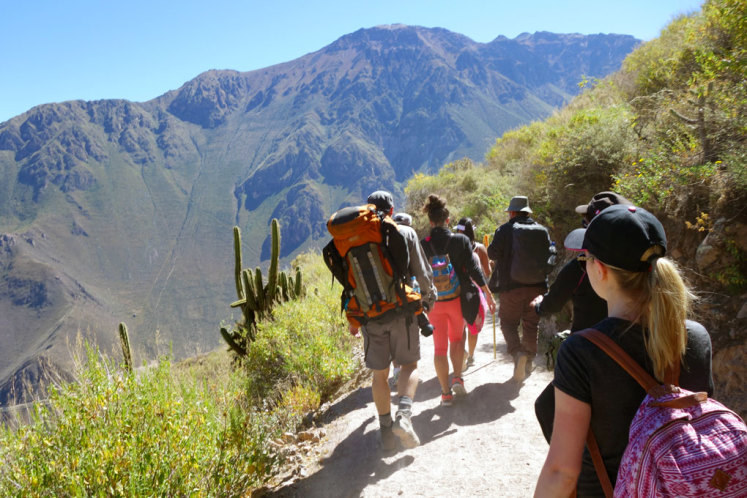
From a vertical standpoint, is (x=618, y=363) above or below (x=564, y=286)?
above

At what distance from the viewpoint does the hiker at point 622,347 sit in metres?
1.30

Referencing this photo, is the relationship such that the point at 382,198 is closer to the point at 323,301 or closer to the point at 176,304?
the point at 323,301

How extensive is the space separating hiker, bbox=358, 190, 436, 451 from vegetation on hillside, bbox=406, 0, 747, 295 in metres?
3.04

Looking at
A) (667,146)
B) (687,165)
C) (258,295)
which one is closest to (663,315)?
(687,165)

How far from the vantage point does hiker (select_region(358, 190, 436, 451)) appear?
12.4 ft

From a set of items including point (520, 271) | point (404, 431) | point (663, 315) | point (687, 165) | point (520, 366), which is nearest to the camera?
point (663, 315)

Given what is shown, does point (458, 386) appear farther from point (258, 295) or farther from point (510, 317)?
point (258, 295)

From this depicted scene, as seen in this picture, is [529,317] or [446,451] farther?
[529,317]

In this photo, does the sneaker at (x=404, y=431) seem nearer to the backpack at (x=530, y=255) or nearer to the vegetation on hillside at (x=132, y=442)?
the vegetation on hillside at (x=132, y=442)

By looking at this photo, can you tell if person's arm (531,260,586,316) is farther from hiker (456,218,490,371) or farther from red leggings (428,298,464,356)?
hiker (456,218,490,371)

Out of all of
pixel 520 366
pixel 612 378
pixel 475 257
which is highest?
pixel 612 378

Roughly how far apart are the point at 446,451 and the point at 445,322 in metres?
1.22

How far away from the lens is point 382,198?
12.8 feet

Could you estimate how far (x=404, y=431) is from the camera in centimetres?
374
